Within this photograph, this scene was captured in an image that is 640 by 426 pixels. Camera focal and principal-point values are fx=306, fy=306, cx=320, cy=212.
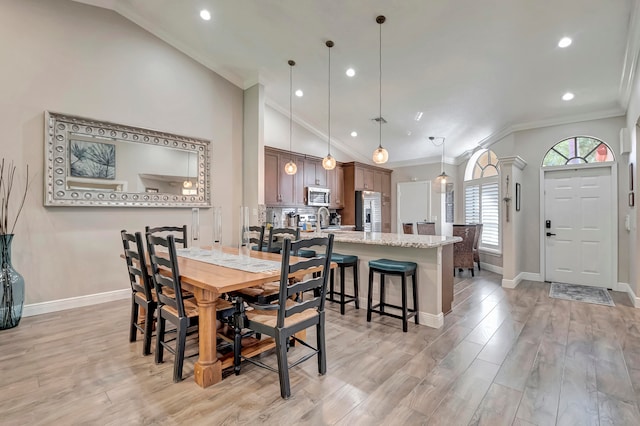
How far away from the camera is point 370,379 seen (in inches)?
88.7

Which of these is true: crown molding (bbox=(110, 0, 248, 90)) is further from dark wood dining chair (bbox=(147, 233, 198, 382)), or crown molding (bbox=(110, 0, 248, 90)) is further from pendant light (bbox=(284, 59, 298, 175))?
dark wood dining chair (bbox=(147, 233, 198, 382))

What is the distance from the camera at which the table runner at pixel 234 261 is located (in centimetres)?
237

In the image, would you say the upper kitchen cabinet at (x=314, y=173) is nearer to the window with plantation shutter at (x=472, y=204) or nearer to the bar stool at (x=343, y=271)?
the bar stool at (x=343, y=271)

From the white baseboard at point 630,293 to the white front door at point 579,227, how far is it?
0.12m

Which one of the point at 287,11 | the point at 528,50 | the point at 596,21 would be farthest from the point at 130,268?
the point at 596,21

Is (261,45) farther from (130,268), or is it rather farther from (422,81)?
(130,268)

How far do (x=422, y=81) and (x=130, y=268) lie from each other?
4.58 m

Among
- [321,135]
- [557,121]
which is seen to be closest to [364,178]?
[321,135]

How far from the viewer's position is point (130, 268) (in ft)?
8.93

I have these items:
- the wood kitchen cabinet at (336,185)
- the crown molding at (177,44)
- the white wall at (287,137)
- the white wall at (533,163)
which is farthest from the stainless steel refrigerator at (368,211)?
the crown molding at (177,44)

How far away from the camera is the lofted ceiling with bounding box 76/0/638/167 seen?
334 cm

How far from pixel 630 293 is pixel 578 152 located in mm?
2327

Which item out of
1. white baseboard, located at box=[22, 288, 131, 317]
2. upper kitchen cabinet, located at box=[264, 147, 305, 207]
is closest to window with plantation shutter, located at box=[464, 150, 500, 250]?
upper kitchen cabinet, located at box=[264, 147, 305, 207]

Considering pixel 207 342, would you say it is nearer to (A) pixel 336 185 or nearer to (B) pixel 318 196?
(B) pixel 318 196
